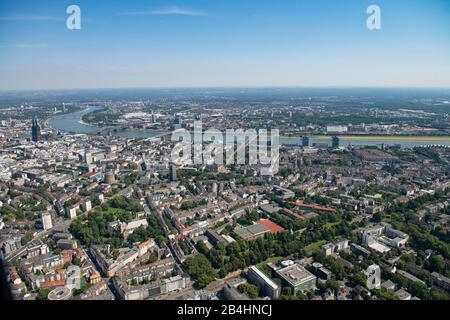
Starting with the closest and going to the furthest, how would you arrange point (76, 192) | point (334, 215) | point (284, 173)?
point (334, 215), point (76, 192), point (284, 173)

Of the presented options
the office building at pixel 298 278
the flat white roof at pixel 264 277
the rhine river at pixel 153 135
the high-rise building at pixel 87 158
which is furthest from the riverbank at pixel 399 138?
the flat white roof at pixel 264 277

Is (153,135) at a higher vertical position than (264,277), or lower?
higher

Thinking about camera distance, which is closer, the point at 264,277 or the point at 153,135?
the point at 264,277

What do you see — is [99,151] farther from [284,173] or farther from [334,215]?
[334,215]

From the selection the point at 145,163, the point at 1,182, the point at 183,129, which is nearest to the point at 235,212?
the point at 145,163

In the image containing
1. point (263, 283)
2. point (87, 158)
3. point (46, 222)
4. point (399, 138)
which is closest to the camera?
point (263, 283)

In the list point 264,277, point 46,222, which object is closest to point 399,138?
point 264,277

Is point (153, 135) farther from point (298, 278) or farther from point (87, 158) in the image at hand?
point (298, 278)

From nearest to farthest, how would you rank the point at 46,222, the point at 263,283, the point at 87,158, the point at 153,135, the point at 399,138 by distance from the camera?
the point at 263,283
the point at 46,222
the point at 87,158
the point at 399,138
the point at 153,135

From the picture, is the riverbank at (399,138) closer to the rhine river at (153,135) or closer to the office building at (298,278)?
the rhine river at (153,135)

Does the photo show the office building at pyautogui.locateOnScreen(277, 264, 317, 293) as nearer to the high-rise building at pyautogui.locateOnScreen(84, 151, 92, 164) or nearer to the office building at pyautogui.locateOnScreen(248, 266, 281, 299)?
the office building at pyautogui.locateOnScreen(248, 266, 281, 299)

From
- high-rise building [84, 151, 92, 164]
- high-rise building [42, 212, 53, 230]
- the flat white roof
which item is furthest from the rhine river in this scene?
the flat white roof
